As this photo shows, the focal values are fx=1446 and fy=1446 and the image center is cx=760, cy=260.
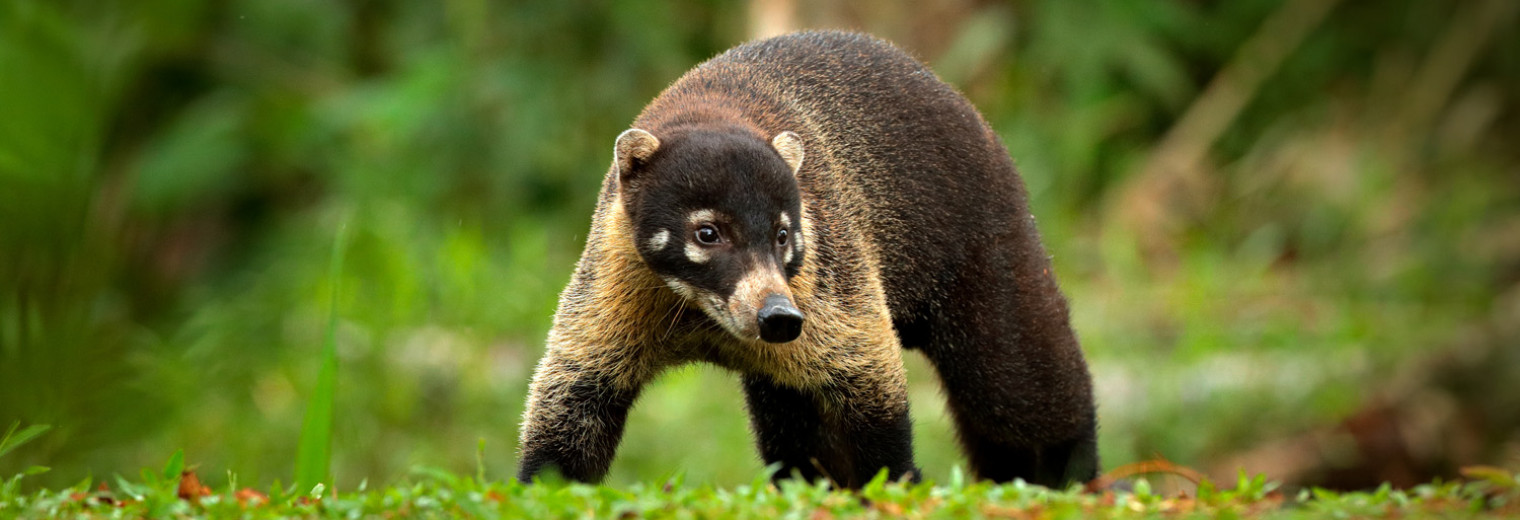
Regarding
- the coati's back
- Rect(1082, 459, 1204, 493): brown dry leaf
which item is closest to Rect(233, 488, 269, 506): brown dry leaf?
the coati's back

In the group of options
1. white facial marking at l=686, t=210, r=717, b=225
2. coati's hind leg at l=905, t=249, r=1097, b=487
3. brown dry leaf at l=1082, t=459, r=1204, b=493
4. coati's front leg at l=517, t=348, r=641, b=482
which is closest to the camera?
brown dry leaf at l=1082, t=459, r=1204, b=493

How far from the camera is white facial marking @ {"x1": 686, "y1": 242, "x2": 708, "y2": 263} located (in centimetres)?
462

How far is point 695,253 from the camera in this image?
4.65 m

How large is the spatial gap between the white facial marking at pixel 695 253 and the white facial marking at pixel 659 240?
84mm

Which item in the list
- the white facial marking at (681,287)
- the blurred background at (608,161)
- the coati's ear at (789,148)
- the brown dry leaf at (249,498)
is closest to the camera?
the brown dry leaf at (249,498)

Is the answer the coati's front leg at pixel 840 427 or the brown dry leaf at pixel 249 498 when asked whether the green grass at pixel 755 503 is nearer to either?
the brown dry leaf at pixel 249 498

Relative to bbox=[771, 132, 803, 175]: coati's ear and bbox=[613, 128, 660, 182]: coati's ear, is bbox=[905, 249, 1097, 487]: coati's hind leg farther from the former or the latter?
bbox=[613, 128, 660, 182]: coati's ear

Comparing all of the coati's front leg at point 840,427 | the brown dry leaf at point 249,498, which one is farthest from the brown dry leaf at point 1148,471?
the brown dry leaf at point 249,498

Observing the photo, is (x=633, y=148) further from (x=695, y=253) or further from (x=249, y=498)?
(x=249, y=498)

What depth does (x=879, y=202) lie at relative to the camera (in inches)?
213

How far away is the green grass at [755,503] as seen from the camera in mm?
3803

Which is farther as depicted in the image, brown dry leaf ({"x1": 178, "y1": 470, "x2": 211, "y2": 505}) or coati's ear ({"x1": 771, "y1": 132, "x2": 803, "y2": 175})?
coati's ear ({"x1": 771, "y1": 132, "x2": 803, "y2": 175})

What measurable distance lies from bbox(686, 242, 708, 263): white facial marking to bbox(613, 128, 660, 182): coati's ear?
0.37 metres

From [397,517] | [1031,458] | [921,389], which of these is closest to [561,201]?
[921,389]
